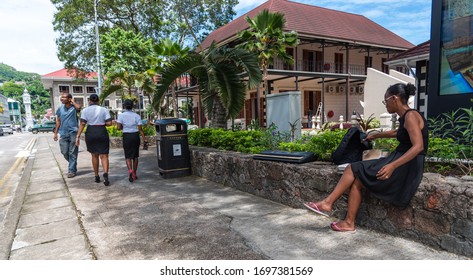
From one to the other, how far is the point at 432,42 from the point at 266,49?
310 inches

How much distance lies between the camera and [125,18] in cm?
2380

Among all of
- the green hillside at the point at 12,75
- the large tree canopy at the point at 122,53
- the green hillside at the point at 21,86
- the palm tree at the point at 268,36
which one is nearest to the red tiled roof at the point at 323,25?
the palm tree at the point at 268,36

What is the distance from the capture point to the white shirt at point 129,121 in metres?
5.96

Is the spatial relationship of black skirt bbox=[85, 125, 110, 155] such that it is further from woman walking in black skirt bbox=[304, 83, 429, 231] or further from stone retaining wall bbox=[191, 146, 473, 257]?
woman walking in black skirt bbox=[304, 83, 429, 231]

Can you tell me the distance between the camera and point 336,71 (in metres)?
22.9

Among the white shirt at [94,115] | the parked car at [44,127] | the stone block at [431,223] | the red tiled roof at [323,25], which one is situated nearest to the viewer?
the stone block at [431,223]

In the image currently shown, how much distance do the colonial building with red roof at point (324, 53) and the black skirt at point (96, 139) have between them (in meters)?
13.0

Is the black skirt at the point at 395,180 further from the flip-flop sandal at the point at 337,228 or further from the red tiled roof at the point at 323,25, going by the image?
the red tiled roof at the point at 323,25

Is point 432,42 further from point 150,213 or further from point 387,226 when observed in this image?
point 150,213

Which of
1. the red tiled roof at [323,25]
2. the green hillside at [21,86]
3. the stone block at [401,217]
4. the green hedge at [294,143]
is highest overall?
the green hillside at [21,86]

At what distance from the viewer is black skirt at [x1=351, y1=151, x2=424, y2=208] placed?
2789 millimetres

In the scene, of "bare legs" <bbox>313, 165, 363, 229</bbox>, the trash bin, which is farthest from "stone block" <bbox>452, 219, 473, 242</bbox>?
the trash bin
